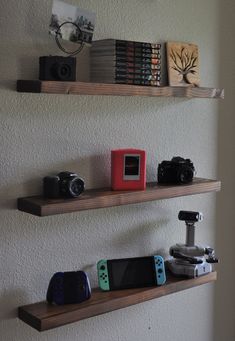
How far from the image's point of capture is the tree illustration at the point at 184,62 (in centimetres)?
186

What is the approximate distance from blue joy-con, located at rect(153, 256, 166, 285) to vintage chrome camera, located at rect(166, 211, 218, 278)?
87 millimetres

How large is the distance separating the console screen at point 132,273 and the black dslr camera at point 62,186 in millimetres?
308

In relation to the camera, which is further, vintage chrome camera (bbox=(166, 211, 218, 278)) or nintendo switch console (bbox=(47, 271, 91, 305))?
vintage chrome camera (bbox=(166, 211, 218, 278))

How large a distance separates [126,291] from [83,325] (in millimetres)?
180

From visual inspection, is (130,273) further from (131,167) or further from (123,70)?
(123,70)

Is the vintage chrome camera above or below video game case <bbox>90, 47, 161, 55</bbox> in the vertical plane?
below

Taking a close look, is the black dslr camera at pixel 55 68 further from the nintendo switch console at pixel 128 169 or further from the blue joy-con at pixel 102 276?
the blue joy-con at pixel 102 276

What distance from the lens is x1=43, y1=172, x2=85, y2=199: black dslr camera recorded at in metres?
1.52

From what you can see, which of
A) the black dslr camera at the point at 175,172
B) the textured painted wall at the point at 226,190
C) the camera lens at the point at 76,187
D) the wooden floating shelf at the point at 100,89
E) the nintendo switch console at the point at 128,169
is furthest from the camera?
the textured painted wall at the point at 226,190

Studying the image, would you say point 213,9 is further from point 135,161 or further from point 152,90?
point 135,161

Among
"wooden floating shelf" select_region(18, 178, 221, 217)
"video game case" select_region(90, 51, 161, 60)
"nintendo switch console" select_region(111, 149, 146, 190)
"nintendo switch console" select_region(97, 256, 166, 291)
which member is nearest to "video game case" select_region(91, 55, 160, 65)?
"video game case" select_region(90, 51, 161, 60)

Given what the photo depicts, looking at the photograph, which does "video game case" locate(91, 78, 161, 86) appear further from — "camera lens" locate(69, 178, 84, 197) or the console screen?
the console screen

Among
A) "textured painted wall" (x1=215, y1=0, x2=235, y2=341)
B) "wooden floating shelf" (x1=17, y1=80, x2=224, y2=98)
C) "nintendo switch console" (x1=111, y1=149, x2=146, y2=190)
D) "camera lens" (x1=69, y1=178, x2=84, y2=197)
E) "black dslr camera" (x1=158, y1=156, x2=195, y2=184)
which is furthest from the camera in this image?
"textured painted wall" (x1=215, y1=0, x2=235, y2=341)

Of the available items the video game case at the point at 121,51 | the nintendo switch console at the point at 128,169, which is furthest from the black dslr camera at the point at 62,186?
the video game case at the point at 121,51
